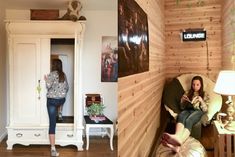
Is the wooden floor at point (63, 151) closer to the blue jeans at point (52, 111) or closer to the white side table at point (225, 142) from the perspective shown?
the blue jeans at point (52, 111)

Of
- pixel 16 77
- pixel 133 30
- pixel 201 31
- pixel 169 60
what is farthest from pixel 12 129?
pixel 201 31

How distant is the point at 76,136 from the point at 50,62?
1210 millimetres

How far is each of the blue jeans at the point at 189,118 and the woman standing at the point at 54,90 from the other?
1.80 meters

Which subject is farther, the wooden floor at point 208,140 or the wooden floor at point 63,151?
Result: the wooden floor at point 63,151

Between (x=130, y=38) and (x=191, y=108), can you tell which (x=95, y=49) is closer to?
(x=191, y=108)

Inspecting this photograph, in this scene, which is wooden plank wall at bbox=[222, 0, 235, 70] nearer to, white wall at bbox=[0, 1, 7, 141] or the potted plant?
the potted plant

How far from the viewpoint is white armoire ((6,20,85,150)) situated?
4.28 metres

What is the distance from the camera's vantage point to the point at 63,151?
4.34m

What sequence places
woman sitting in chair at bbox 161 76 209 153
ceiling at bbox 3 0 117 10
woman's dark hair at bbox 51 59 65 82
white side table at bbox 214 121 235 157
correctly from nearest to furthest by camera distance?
1. white side table at bbox 214 121 235 157
2. woman sitting in chair at bbox 161 76 209 153
3. woman's dark hair at bbox 51 59 65 82
4. ceiling at bbox 3 0 117 10

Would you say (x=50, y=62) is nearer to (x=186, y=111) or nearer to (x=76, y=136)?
(x=76, y=136)

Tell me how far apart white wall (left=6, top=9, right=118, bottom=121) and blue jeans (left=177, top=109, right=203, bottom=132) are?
1589 mm

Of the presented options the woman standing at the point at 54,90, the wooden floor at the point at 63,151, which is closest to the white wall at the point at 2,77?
the wooden floor at the point at 63,151

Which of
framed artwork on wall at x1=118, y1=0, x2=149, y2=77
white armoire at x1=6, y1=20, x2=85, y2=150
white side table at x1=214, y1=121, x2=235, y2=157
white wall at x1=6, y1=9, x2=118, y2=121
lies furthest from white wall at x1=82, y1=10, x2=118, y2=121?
framed artwork on wall at x1=118, y1=0, x2=149, y2=77

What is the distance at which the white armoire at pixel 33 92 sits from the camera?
4281mm
